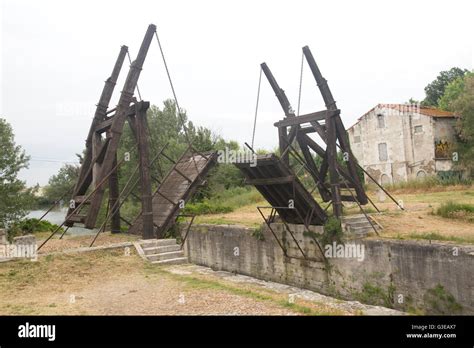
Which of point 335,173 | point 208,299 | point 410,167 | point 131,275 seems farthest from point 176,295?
point 410,167

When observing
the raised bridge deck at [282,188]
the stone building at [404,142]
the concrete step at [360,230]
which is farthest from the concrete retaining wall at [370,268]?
the stone building at [404,142]

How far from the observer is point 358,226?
11695mm

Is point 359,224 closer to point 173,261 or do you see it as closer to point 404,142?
point 173,261

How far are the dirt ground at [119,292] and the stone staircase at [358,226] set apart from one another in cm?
478

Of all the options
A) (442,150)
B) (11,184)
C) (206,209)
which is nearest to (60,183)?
(11,184)

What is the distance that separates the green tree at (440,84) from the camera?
4284cm

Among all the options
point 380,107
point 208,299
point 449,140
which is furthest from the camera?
point 380,107

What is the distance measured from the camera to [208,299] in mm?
6645

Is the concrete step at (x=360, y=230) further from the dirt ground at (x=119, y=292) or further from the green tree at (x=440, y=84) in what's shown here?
the green tree at (x=440, y=84)

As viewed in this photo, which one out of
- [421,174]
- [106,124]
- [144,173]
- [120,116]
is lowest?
[144,173]

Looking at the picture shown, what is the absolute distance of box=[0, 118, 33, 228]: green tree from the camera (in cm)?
2469

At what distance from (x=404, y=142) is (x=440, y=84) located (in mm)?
18646

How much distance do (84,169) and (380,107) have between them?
1019 inches
